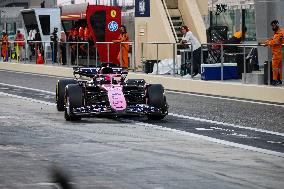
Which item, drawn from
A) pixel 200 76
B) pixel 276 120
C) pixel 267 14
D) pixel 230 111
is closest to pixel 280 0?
pixel 267 14

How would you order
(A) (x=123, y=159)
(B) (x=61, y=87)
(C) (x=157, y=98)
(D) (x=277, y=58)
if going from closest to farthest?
(A) (x=123, y=159) < (C) (x=157, y=98) < (B) (x=61, y=87) < (D) (x=277, y=58)

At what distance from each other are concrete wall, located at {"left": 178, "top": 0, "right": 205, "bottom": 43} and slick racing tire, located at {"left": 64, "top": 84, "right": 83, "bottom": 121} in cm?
1940

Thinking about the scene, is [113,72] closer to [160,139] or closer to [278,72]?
[160,139]

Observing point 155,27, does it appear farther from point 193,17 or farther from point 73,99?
point 73,99

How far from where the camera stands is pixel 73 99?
19.7m

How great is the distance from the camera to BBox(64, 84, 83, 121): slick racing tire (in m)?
19.7

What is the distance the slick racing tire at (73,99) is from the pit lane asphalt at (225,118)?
1502mm

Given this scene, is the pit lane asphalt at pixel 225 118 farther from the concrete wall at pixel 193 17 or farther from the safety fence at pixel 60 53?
the concrete wall at pixel 193 17

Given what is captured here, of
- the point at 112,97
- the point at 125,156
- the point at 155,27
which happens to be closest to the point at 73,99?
the point at 112,97

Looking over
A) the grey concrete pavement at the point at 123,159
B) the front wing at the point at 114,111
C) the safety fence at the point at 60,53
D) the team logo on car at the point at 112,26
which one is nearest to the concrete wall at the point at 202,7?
the safety fence at the point at 60,53

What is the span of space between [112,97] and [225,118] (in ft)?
8.90

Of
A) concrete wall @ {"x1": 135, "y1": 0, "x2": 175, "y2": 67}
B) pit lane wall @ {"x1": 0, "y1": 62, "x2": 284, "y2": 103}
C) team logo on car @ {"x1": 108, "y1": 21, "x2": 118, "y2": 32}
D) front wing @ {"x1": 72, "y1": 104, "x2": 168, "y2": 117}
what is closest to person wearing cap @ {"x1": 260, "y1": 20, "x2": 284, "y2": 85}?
pit lane wall @ {"x1": 0, "y1": 62, "x2": 284, "y2": 103}

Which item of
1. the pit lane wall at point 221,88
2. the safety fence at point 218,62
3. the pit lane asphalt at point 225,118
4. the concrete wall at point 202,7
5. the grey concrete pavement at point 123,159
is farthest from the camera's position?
the concrete wall at point 202,7

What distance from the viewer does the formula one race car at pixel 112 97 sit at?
65.1 ft
